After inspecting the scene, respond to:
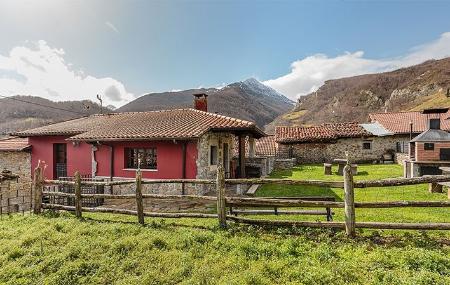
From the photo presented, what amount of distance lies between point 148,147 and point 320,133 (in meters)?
19.4

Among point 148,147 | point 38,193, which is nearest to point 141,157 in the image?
point 148,147

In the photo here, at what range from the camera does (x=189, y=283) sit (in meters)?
4.89

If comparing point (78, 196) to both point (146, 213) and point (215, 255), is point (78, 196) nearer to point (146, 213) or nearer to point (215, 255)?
point (146, 213)

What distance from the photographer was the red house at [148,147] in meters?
12.7

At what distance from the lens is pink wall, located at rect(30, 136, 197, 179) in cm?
1278

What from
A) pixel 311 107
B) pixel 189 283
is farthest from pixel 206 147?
pixel 311 107

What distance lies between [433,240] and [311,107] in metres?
89.2

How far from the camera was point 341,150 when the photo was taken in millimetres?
26875

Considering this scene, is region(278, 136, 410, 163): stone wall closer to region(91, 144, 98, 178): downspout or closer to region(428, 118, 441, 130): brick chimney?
region(428, 118, 441, 130): brick chimney


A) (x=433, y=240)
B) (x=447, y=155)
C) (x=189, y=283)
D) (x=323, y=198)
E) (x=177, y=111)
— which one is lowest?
(x=189, y=283)

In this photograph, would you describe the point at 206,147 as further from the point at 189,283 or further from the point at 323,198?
the point at 189,283

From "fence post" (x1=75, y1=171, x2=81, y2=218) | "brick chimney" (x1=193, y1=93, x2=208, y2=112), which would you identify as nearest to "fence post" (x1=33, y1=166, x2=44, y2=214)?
"fence post" (x1=75, y1=171, x2=81, y2=218)

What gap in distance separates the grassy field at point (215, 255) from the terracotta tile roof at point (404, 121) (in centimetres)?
2290

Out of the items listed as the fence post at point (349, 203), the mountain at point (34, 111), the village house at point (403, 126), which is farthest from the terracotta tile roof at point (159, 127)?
the mountain at point (34, 111)
